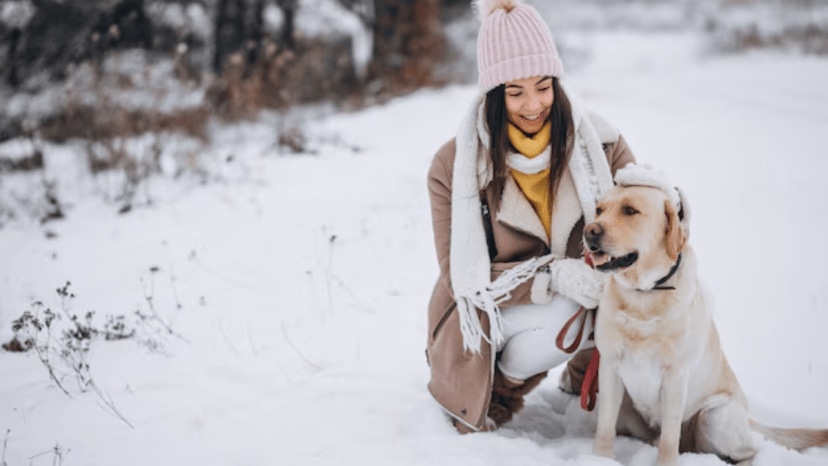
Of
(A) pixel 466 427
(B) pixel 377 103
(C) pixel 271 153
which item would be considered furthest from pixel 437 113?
(A) pixel 466 427

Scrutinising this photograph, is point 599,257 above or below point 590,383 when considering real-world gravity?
above

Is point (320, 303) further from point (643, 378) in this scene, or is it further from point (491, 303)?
point (643, 378)

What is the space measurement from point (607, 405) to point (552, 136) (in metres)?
1.05

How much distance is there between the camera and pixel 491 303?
222 centimetres

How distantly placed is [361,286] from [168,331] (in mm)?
1287

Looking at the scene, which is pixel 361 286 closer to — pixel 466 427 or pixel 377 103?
pixel 466 427

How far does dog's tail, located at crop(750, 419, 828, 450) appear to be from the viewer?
2.09 metres

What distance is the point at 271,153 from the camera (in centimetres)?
636

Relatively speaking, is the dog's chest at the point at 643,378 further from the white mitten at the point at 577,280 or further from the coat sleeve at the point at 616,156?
the coat sleeve at the point at 616,156

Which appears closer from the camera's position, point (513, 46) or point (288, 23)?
point (513, 46)

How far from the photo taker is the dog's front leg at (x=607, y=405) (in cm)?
203

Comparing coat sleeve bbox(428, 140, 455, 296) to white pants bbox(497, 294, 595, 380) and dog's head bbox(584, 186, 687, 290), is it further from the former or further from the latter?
dog's head bbox(584, 186, 687, 290)

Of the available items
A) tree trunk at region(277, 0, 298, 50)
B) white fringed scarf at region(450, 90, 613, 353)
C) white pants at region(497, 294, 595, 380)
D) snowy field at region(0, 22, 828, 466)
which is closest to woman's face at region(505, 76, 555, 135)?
white fringed scarf at region(450, 90, 613, 353)

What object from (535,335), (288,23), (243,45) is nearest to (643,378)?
(535,335)
